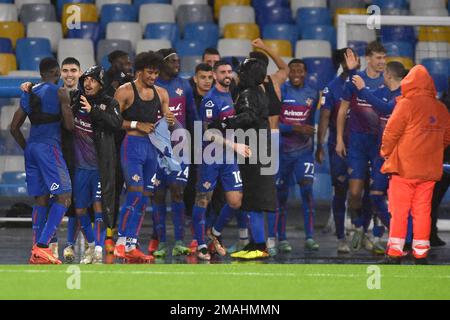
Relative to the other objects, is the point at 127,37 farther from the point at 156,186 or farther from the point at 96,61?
the point at 156,186

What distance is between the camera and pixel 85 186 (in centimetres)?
1153

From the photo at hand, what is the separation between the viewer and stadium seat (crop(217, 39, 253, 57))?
55.5 ft

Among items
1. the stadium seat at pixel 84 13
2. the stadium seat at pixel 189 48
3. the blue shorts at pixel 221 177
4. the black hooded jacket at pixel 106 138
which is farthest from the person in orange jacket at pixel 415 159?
the stadium seat at pixel 84 13

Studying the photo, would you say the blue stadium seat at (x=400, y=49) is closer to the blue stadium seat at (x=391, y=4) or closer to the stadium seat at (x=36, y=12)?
the blue stadium seat at (x=391, y=4)

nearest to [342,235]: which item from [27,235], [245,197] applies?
[245,197]

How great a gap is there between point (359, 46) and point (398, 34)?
35.2 inches

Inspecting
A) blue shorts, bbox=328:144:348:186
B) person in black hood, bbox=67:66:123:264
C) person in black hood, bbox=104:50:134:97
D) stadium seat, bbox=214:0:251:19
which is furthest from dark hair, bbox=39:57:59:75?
stadium seat, bbox=214:0:251:19

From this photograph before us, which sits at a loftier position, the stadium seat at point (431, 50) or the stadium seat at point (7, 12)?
the stadium seat at point (7, 12)

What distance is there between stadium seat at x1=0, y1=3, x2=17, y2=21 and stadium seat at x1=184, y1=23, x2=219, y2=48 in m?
2.57

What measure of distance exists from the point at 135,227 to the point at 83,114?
115cm

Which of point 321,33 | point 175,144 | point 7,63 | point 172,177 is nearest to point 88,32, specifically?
point 7,63

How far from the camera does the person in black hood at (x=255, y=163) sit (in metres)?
11.6

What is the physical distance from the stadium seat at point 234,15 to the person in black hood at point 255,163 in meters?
6.06

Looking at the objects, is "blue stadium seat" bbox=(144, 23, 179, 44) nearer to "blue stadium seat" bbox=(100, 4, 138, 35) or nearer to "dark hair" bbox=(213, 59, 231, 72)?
"blue stadium seat" bbox=(100, 4, 138, 35)
